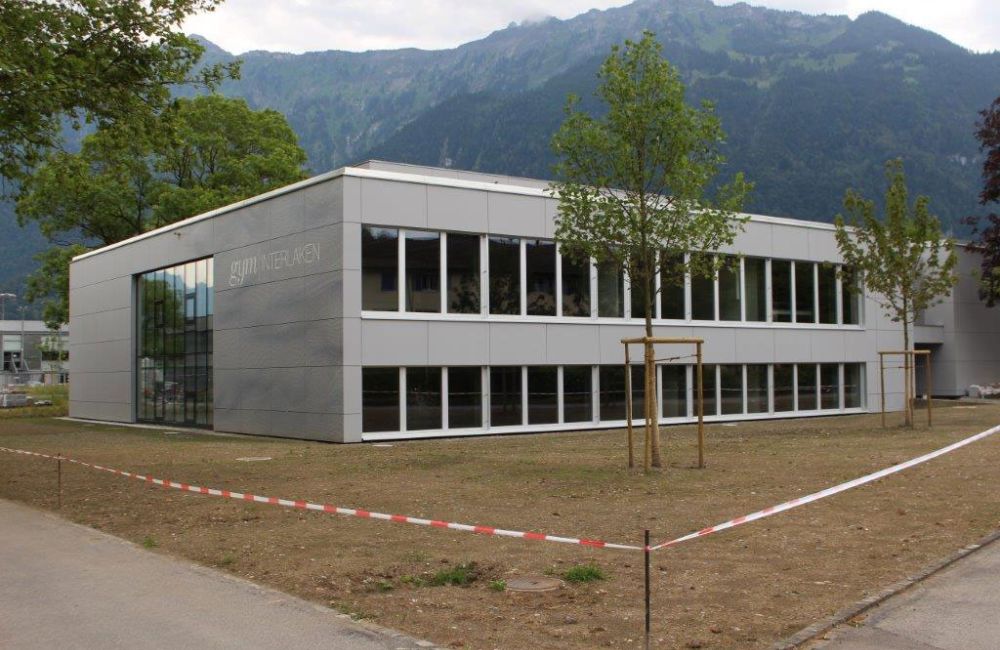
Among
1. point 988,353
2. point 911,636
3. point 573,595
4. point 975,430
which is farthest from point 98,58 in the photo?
point 988,353

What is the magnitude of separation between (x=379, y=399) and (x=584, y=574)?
1651cm

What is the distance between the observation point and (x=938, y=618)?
6.66 metres

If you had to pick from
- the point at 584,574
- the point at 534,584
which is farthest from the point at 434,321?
the point at 534,584

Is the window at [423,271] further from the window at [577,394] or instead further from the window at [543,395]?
the window at [577,394]

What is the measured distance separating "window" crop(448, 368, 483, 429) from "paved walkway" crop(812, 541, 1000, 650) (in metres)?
17.8

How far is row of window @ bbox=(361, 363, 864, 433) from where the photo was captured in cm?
2436

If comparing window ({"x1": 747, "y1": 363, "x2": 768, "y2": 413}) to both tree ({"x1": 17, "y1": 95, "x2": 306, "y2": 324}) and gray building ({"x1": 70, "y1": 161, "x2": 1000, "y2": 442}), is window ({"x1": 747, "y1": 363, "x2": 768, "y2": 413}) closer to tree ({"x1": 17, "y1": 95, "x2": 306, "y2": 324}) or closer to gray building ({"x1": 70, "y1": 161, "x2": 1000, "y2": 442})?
gray building ({"x1": 70, "y1": 161, "x2": 1000, "y2": 442})

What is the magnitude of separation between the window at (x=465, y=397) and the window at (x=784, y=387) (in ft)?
40.6

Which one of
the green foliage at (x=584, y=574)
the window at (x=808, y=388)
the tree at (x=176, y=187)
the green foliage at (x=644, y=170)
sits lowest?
the green foliage at (x=584, y=574)

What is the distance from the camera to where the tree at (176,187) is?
4484cm

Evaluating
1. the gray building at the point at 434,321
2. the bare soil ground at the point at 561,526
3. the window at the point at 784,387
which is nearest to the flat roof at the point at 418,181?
the gray building at the point at 434,321

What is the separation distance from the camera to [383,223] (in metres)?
24.0

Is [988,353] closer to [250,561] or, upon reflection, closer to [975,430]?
[975,430]

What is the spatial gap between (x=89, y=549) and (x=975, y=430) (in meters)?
21.0
